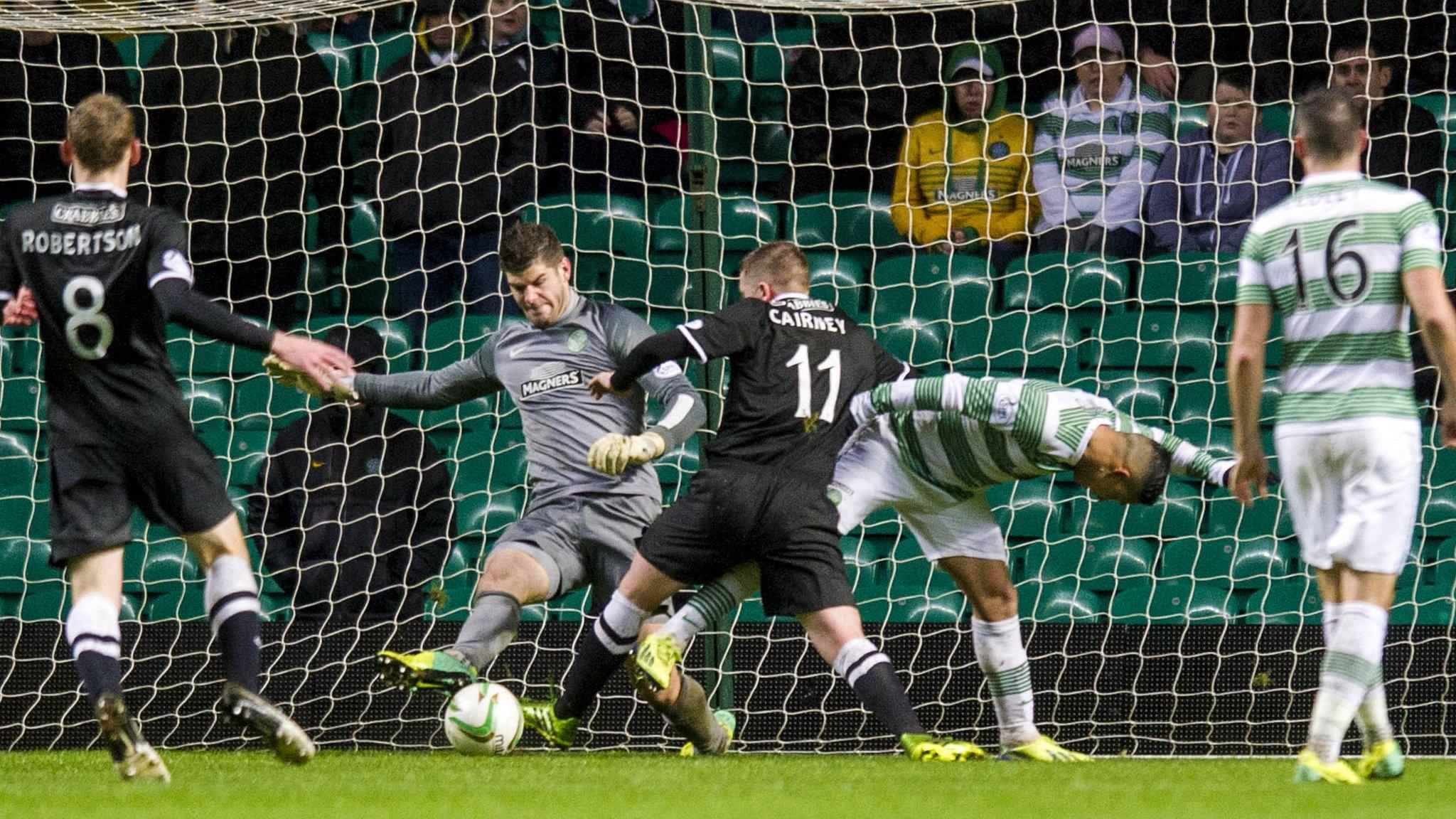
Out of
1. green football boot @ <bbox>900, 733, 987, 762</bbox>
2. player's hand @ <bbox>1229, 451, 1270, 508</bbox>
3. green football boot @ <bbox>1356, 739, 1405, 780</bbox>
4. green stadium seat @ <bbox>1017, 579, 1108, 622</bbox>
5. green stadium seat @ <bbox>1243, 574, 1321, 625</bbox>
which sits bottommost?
green stadium seat @ <bbox>1017, 579, 1108, 622</bbox>

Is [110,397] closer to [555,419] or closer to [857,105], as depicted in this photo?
[555,419]

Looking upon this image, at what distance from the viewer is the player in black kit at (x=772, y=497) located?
5.20m

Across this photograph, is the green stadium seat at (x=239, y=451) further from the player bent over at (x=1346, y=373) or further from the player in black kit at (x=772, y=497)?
the player bent over at (x=1346, y=373)

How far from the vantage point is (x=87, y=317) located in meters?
4.37

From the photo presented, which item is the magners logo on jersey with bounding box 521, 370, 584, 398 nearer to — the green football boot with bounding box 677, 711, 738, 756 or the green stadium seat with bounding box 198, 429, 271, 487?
the green football boot with bounding box 677, 711, 738, 756

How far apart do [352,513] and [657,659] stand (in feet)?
7.76

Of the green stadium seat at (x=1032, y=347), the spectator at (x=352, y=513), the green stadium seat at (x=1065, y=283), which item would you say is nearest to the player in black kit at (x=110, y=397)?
the spectator at (x=352, y=513)

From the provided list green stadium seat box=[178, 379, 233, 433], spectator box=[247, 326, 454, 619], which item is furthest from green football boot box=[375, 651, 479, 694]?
green stadium seat box=[178, 379, 233, 433]

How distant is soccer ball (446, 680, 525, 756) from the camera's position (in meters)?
5.25

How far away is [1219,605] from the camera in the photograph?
7.17 m

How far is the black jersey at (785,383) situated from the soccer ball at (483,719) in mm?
945

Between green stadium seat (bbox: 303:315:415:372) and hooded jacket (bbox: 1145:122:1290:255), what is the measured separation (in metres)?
3.13

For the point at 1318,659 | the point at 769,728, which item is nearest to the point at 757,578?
the point at 769,728

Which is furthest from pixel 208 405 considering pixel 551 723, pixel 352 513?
pixel 551 723
